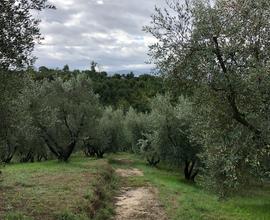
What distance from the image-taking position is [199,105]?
18.8 meters

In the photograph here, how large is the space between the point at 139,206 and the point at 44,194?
20.1 ft

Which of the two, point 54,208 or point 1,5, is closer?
point 1,5

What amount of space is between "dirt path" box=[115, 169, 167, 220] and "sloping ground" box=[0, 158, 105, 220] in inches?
89.1

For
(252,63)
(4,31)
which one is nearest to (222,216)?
(252,63)

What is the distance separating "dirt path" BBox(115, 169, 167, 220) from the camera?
23700 millimetres

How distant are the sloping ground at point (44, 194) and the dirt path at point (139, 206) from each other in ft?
7.42

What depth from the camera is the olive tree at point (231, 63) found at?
16.6m

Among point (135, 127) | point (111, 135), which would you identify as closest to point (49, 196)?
point (135, 127)

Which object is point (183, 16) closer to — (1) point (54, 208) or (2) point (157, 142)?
(1) point (54, 208)

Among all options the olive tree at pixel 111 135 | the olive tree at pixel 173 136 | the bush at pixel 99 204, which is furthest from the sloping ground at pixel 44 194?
the olive tree at pixel 111 135

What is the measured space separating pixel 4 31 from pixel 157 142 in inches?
1267

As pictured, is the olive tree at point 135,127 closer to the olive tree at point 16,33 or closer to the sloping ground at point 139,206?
the sloping ground at point 139,206

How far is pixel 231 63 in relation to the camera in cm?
1734

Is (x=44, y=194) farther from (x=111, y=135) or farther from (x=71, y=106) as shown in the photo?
(x=111, y=135)
